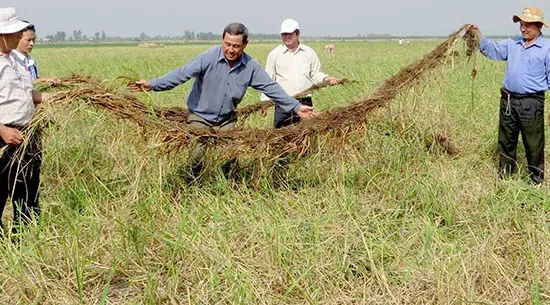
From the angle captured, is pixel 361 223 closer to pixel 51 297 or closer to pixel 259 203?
pixel 259 203

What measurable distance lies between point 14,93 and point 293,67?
2492mm

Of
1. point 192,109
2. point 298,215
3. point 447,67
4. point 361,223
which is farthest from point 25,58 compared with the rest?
point 447,67

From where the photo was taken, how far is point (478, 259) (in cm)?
258

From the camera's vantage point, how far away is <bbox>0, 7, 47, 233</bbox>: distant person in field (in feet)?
8.91

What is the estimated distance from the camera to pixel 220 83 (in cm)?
349

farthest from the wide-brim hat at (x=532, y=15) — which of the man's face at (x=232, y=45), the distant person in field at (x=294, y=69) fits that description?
the man's face at (x=232, y=45)

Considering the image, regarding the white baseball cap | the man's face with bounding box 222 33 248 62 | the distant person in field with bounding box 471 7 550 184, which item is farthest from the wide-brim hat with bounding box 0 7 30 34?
the distant person in field with bounding box 471 7 550 184

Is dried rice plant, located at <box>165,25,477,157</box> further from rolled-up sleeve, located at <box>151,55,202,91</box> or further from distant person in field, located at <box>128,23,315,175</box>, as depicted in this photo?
rolled-up sleeve, located at <box>151,55,202,91</box>

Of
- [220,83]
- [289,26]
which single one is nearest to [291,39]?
[289,26]

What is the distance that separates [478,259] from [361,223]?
2.34 ft

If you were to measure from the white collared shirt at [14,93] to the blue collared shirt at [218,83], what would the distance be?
2.60 feet

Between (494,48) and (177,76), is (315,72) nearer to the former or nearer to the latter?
(494,48)

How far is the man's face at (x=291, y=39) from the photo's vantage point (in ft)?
14.6

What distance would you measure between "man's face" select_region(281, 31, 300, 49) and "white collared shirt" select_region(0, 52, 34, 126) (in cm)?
223
